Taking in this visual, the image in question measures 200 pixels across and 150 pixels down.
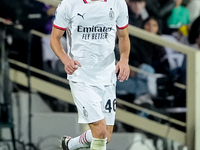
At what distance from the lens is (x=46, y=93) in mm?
5762

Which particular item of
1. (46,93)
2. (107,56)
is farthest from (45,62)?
(107,56)

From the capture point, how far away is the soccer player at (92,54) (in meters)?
3.56

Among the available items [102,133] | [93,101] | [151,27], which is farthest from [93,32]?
[151,27]

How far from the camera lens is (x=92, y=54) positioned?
3.64 metres

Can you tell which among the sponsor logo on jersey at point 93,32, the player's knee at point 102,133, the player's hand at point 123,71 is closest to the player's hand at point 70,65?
the sponsor logo on jersey at point 93,32

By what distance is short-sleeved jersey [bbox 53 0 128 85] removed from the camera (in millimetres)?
3555

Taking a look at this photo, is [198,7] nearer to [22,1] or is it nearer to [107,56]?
[22,1]

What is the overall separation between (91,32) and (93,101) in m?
0.60

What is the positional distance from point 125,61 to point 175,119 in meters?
2.45

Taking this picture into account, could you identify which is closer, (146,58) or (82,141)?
(82,141)

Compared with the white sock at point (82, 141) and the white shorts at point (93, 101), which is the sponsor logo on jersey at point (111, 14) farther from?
the white sock at point (82, 141)

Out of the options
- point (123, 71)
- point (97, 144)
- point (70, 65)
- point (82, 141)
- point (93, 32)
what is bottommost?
point (82, 141)

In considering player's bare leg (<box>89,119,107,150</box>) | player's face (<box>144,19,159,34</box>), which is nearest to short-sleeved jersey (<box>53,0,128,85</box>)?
player's bare leg (<box>89,119,107,150</box>)

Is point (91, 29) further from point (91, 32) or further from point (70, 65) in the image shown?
point (70, 65)
